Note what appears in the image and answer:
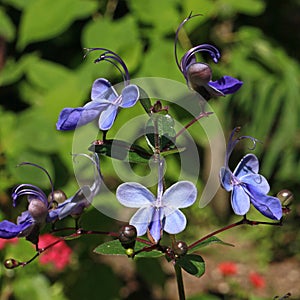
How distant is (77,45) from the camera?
2.46 m

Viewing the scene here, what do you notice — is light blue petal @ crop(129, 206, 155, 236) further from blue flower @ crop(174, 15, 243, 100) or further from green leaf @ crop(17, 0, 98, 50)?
green leaf @ crop(17, 0, 98, 50)

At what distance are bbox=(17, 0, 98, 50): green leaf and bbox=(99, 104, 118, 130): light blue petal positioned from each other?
115cm

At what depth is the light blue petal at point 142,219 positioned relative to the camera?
2.78 ft

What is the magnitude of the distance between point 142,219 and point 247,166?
163 mm

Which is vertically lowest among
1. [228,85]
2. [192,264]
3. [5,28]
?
[5,28]

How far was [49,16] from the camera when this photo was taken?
198 centimetres

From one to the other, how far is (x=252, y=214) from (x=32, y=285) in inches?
47.1

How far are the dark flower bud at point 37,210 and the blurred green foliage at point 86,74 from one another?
0.82m

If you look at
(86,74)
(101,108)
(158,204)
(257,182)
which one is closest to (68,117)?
(101,108)

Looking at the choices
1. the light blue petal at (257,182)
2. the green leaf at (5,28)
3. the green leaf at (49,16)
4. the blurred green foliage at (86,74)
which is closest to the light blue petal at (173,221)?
the light blue petal at (257,182)

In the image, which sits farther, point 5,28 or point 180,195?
point 5,28

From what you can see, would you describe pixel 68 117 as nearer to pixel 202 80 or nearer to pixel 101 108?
Result: pixel 101 108

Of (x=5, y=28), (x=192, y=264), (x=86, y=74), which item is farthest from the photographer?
(x=5, y=28)

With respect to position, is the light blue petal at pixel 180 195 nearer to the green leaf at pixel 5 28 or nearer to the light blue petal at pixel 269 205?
the light blue petal at pixel 269 205
